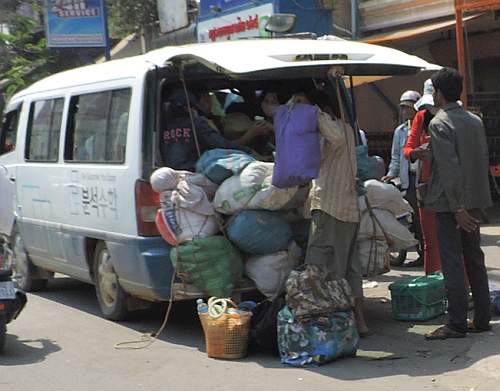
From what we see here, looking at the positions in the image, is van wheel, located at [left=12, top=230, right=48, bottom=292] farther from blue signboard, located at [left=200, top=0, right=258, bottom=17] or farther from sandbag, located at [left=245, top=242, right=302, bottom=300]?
blue signboard, located at [left=200, top=0, right=258, bottom=17]

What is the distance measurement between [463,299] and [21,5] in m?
23.0

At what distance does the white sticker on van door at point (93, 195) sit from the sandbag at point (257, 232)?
1097mm

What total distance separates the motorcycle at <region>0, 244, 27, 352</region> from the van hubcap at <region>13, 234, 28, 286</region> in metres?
2.80

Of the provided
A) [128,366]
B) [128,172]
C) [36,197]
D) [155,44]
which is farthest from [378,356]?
[155,44]

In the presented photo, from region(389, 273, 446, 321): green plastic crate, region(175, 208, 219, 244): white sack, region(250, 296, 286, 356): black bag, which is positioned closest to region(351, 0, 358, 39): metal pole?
region(389, 273, 446, 321): green plastic crate

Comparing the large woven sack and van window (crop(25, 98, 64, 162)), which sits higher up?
van window (crop(25, 98, 64, 162))

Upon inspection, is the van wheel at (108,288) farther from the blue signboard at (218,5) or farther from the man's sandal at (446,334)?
the blue signboard at (218,5)

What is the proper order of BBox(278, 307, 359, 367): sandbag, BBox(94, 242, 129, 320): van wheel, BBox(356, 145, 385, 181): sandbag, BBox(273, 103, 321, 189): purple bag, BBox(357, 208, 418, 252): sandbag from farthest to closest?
1. BBox(94, 242, 129, 320): van wheel
2. BBox(356, 145, 385, 181): sandbag
3. BBox(357, 208, 418, 252): sandbag
4. BBox(273, 103, 321, 189): purple bag
5. BBox(278, 307, 359, 367): sandbag

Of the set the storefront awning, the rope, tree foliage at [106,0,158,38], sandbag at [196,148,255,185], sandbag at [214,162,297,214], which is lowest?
the rope

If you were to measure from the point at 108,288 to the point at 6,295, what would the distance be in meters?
1.32

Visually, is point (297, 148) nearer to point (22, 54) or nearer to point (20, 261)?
point (20, 261)

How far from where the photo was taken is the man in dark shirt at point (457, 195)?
6.15 meters

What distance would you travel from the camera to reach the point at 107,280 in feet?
24.7

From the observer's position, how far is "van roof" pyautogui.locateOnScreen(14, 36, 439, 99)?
245 inches
